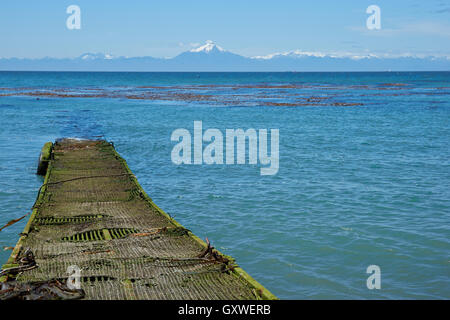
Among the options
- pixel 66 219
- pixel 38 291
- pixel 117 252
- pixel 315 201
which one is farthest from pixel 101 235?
pixel 315 201

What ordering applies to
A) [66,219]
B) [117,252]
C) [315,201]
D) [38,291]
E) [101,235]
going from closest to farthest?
1. [38,291]
2. [117,252]
3. [101,235]
4. [66,219]
5. [315,201]

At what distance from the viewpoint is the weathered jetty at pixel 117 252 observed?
313 inches

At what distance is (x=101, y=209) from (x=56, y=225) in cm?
172

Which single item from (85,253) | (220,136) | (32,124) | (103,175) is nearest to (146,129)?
(220,136)

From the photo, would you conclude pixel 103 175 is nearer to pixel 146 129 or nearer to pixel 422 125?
pixel 146 129

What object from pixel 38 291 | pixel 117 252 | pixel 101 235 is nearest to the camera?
pixel 38 291

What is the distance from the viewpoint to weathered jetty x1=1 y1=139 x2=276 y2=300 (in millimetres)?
7945

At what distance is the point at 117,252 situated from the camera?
32.2 feet

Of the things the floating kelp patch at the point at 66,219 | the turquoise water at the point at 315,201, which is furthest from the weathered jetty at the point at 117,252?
the turquoise water at the point at 315,201

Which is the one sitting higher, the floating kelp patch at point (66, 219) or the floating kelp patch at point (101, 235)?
the floating kelp patch at point (66, 219)

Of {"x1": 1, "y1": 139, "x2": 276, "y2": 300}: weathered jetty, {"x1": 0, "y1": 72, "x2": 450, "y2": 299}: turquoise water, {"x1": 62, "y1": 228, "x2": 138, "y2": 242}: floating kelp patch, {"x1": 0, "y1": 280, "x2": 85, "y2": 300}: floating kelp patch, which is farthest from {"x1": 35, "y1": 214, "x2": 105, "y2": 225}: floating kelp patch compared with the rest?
{"x1": 0, "y1": 280, "x2": 85, "y2": 300}: floating kelp patch

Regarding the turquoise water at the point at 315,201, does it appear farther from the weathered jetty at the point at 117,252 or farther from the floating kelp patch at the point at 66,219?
the weathered jetty at the point at 117,252

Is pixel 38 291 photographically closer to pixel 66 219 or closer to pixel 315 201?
pixel 66 219

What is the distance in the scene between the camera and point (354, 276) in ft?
34.3
